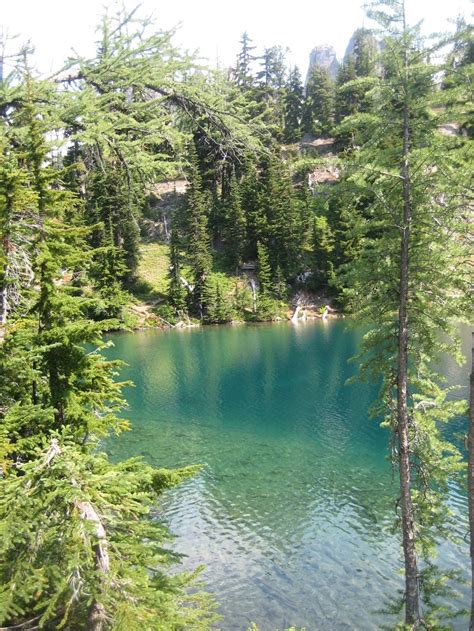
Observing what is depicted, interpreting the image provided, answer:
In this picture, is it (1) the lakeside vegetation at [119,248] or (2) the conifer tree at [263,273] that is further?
(2) the conifer tree at [263,273]

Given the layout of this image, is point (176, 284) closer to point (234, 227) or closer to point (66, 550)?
point (234, 227)

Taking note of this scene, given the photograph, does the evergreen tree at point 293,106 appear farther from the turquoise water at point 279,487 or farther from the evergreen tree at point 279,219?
the turquoise water at point 279,487

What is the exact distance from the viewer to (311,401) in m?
29.0

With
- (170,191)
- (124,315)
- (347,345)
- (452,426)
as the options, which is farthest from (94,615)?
(170,191)

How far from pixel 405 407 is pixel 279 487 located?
1030cm

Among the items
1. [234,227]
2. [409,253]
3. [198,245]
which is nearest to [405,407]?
[409,253]

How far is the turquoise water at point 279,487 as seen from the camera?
1257 cm

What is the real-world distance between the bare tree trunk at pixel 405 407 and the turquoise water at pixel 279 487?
0.88m

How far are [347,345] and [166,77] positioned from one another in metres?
37.5

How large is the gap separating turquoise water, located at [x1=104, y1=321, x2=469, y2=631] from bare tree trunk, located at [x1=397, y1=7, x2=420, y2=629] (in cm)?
88

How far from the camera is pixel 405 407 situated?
9.35 metres

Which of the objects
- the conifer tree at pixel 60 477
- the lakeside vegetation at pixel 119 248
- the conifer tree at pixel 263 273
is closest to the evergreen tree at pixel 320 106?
the conifer tree at pixel 263 273

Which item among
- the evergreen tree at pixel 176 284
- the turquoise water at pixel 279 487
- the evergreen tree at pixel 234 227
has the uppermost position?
the evergreen tree at pixel 234 227

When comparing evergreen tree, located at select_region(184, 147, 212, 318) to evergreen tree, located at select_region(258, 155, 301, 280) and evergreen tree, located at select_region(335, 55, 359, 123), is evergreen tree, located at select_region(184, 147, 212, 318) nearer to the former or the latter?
evergreen tree, located at select_region(258, 155, 301, 280)
